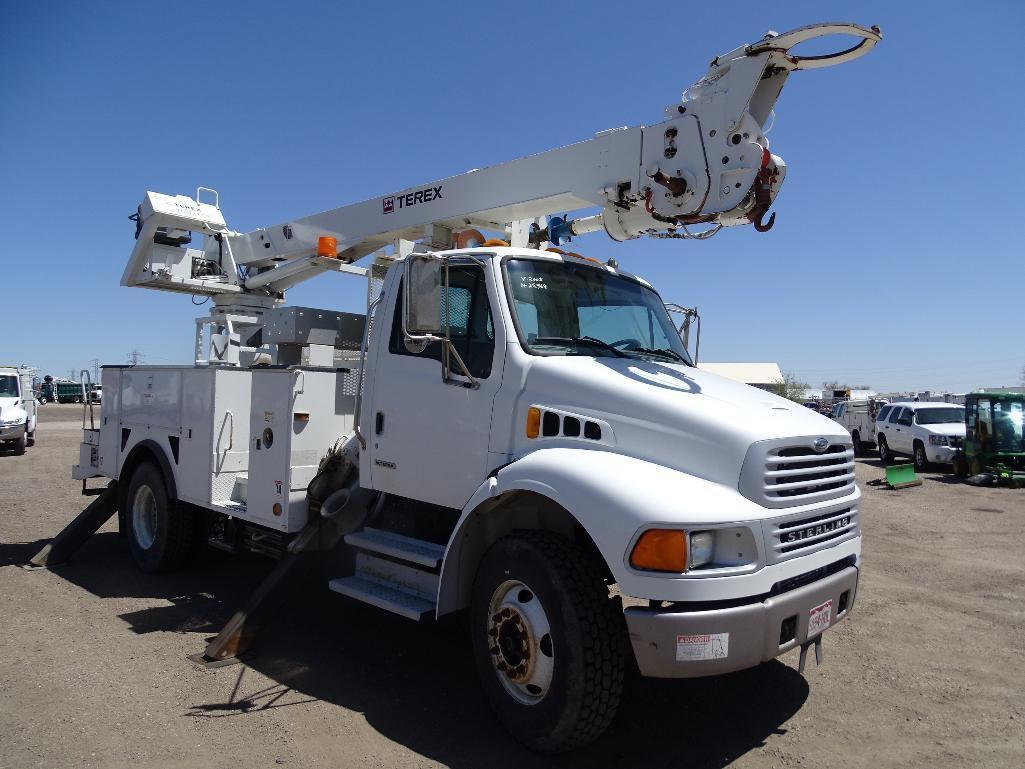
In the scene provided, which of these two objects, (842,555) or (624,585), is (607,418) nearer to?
(624,585)

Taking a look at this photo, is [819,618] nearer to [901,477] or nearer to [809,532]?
[809,532]

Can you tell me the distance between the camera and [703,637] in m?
3.12

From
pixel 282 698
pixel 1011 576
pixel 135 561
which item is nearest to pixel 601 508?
pixel 282 698

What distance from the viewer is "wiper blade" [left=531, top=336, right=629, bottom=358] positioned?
14.0 ft

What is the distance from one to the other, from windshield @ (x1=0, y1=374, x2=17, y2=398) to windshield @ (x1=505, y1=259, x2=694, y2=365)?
19.7 meters

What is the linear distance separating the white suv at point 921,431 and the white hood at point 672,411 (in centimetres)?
1710

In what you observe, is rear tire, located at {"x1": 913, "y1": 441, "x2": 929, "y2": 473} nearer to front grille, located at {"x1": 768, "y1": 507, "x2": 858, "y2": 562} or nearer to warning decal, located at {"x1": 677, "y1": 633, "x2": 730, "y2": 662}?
front grille, located at {"x1": 768, "y1": 507, "x2": 858, "y2": 562}

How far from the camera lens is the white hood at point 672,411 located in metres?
3.47

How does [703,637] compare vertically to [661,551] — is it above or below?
below

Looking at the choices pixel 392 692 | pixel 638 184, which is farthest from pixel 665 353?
pixel 392 692

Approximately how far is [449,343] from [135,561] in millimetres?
4897

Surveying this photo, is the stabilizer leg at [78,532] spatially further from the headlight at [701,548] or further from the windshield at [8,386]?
the windshield at [8,386]

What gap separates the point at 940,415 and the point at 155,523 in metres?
20.5

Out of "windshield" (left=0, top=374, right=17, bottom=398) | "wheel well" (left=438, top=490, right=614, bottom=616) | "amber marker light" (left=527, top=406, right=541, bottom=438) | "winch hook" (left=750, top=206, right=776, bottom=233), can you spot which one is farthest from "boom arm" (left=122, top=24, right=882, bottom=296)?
"windshield" (left=0, top=374, right=17, bottom=398)
